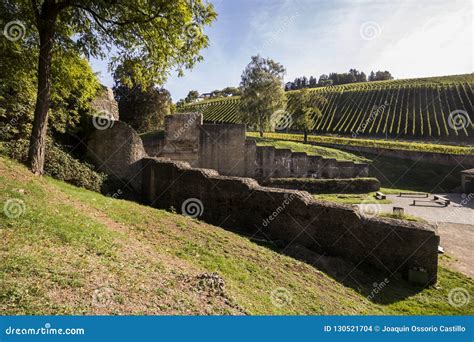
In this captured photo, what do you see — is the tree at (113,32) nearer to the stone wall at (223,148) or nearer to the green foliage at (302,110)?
the stone wall at (223,148)

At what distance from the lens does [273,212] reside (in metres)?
11.5

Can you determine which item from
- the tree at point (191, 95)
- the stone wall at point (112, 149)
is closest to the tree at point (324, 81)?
the tree at point (191, 95)

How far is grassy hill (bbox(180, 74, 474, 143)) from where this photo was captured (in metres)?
54.5

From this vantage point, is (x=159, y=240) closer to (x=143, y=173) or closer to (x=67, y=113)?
(x=143, y=173)

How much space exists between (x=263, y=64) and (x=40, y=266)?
3900 cm

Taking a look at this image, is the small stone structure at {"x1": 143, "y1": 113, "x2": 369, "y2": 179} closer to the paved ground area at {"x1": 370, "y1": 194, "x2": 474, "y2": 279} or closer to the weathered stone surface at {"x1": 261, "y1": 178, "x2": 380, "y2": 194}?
the weathered stone surface at {"x1": 261, "y1": 178, "x2": 380, "y2": 194}

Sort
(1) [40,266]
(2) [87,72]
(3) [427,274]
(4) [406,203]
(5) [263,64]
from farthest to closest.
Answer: (5) [263,64], (4) [406,203], (2) [87,72], (3) [427,274], (1) [40,266]

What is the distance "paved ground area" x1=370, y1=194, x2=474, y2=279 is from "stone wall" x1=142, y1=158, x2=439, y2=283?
7.97 feet

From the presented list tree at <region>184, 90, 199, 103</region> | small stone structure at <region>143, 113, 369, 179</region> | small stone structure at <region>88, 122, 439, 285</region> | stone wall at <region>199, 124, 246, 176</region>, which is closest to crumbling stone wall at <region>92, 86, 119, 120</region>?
small stone structure at <region>143, 113, 369, 179</region>

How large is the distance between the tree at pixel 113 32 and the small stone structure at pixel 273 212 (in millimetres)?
4359

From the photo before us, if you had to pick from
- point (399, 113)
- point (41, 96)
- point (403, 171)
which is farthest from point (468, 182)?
point (399, 113)

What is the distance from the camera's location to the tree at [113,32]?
33.2 feet

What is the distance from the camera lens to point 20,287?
443 centimetres

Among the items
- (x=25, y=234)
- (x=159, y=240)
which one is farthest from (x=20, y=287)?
(x=159, y=240)
